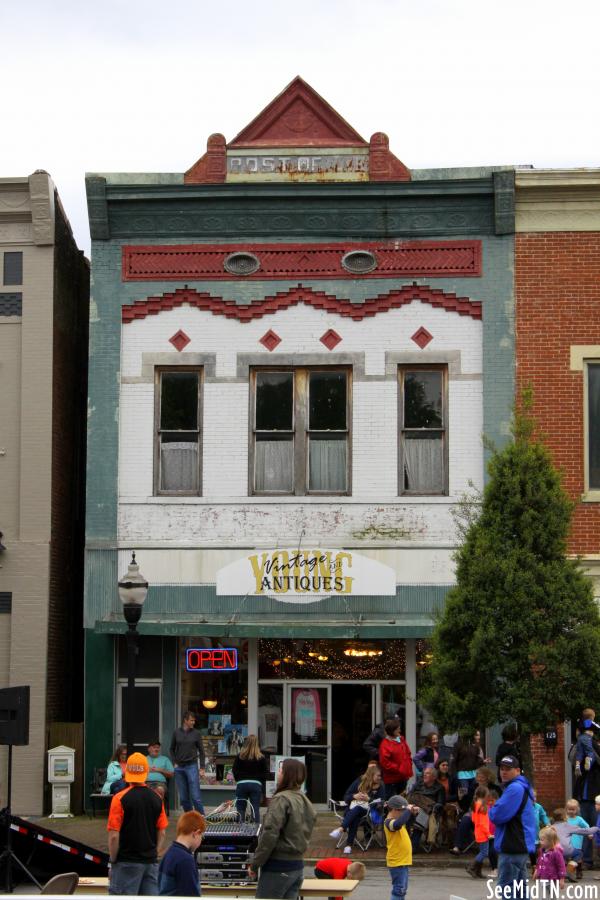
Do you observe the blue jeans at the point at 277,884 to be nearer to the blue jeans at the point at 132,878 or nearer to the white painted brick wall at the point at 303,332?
the blue jeans at the point at 132,878

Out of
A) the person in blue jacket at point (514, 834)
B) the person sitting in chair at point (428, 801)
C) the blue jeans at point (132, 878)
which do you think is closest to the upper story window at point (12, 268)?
the person sitting in chair at point (428, 801)

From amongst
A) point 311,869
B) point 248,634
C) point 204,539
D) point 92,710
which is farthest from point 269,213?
point 311,869

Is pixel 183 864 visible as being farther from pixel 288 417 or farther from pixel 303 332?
pixel 303 332

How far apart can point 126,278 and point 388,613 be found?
23.0ft

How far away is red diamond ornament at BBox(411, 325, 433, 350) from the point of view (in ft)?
74.9

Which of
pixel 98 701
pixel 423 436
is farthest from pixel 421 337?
pixel 98 701

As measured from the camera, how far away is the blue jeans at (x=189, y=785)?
20.3 meters

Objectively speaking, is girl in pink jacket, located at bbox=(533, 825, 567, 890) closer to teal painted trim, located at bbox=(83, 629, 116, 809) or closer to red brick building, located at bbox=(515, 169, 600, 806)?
red brick building, located at bbox=(515, 169, 600, 806)

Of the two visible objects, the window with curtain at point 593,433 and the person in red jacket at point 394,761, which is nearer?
the person in red jacket at point 394,761

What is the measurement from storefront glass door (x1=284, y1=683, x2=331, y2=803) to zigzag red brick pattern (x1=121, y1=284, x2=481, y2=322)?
6.12 m

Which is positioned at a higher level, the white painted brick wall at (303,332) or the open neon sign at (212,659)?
the white painted brick wall at (303,332)

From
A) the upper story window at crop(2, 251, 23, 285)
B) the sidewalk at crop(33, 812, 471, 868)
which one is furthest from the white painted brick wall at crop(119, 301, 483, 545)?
the sidewalk at crop(33, 812, 471, 868)

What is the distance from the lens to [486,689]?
59.6ft

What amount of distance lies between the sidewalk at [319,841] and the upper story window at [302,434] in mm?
5314
